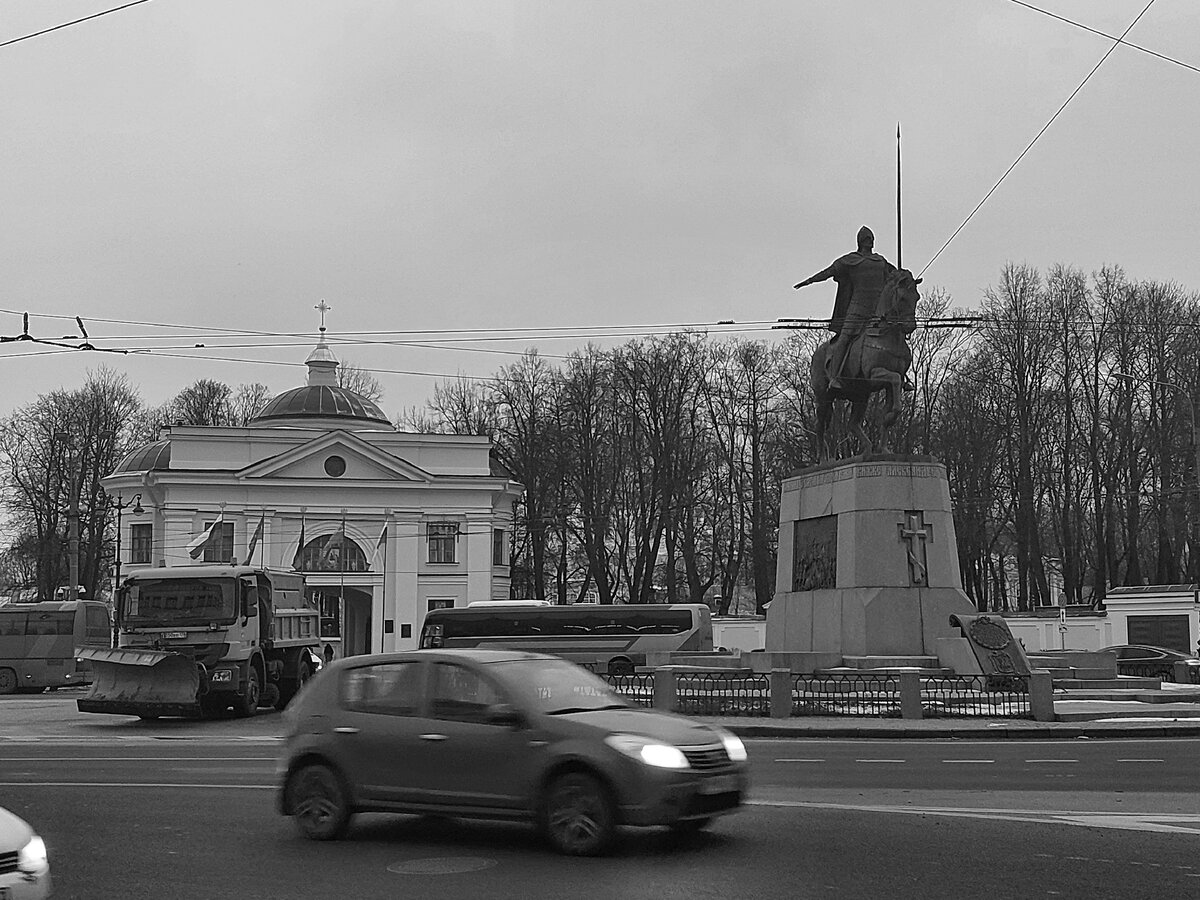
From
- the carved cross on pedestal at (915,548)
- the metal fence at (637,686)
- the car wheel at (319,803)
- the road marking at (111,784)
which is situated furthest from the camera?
the metal fence at (637,686)

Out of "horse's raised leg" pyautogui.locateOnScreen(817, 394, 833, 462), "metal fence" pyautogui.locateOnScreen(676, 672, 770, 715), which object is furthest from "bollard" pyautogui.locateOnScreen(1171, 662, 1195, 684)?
"metal fence" pyautogui.locateOnScreen(676, 672, 770, 715)

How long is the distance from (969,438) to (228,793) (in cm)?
5311

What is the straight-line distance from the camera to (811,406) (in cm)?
6850

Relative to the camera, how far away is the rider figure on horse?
31016 mm

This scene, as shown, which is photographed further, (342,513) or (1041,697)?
(342,513)

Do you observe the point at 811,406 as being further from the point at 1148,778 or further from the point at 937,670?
the point at 1148,778

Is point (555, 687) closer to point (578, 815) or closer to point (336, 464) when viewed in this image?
point (578, 815)

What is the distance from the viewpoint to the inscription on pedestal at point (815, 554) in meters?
31.0

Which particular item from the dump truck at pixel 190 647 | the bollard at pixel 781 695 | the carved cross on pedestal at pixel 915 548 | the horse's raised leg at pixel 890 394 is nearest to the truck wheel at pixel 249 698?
the dump truck at pixel 190 647

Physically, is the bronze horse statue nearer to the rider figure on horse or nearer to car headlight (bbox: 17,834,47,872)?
the rider figure on horse

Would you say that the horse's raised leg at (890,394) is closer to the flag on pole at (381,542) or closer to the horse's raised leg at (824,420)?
the horse's raised leg at (824,420)

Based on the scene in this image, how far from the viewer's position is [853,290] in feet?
103

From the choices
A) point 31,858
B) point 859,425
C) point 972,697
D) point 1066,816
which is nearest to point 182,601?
point 859,425

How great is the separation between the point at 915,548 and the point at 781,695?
5032 millimetres
